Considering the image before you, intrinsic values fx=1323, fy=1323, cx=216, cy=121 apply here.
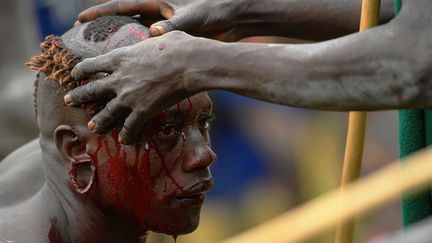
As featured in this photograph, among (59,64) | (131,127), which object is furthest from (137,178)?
(59,64)

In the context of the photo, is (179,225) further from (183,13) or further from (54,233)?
(183,13)

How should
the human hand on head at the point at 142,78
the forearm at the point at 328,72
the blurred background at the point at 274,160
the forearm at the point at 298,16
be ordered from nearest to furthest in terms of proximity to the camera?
the forearm at the point at 328,72, the human hand on head at the point at 142,78, the forearm at the point at 298,16, the blurred background at the point at 274,160

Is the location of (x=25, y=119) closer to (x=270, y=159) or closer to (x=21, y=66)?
(x=21, y=66)

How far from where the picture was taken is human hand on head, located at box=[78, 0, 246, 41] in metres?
4.60

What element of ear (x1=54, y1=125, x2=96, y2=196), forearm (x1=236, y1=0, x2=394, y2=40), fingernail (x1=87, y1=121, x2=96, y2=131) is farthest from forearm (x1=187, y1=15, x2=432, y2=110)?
forearm (x1=236, y1=0, x2=394, y2=40)

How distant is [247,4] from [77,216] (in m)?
1.00

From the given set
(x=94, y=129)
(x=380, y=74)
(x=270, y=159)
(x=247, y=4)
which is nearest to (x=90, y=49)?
(x=94, y=129)

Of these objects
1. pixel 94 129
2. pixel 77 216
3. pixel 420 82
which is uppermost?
pixel 420 82

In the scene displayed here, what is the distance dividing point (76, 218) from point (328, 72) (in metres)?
1.16

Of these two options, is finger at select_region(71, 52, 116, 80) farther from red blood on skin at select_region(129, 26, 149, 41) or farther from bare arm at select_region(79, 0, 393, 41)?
bare arm at select_region(79, 0, 393, 41)

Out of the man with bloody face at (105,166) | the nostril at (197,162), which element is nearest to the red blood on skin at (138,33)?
the man with bloody face at (105,166)

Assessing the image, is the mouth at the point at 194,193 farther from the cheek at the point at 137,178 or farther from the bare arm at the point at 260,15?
the bare arm at the point at 260,15

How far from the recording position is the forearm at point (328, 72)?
3771 millimetres

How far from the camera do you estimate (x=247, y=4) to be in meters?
4.82
